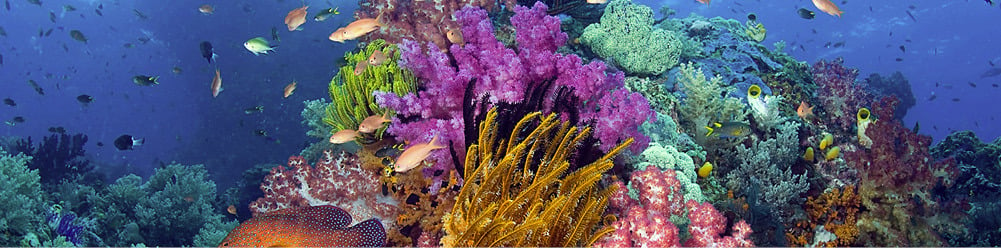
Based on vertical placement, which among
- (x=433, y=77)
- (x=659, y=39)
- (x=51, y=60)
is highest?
(x=433, y=77)

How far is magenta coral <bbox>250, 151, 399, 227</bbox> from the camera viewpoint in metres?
4.29

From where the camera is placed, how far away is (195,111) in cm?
2728

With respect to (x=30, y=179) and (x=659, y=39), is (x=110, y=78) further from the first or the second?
(x=659, y=39)

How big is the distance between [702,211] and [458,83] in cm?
232

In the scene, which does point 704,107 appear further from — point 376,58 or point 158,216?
point 158,216

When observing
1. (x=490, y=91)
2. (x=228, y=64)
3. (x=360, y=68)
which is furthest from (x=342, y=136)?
(x=228, y=64)

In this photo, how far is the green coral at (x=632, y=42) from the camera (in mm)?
7234

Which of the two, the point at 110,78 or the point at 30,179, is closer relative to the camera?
the point at 30,179

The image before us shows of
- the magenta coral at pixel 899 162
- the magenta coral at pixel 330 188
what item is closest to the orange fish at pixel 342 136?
the magenta coral at pixel 330 188

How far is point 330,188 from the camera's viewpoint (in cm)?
448

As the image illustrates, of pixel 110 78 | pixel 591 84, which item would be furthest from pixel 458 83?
pixel 110 78

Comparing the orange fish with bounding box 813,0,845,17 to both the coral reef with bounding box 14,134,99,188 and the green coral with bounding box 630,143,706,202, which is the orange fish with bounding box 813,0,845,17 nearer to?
the green coral with bounding box 630,143,706,202

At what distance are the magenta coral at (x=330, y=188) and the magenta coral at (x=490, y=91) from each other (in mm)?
587

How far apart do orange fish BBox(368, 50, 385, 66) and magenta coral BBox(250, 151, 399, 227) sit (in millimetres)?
976
